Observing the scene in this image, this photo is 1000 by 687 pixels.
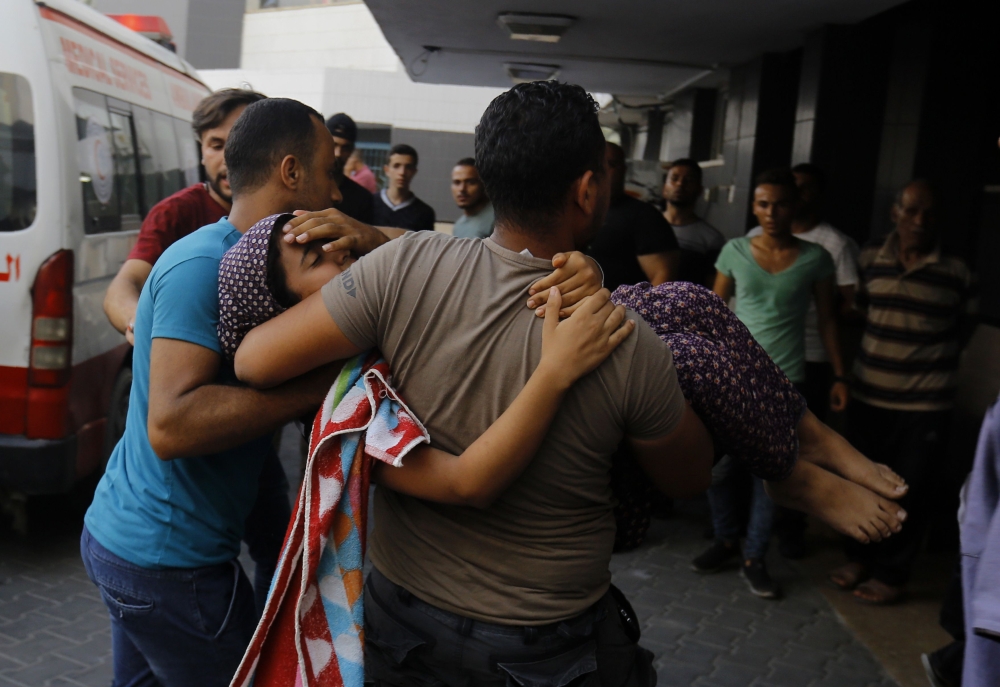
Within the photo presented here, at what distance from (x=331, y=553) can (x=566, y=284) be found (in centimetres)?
65

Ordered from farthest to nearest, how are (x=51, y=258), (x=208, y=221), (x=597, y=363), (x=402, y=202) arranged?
(x=402, y=202) < (x=51, y=258) < (x=208, y=221) < (x=597, y=363)

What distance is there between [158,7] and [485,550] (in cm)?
2652

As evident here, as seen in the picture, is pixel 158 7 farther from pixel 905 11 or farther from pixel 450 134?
pixel 905 11

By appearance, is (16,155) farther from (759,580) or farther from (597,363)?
(759,580)

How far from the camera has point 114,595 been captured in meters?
2.09

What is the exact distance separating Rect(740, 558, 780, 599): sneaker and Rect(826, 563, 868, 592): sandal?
375 millimetres

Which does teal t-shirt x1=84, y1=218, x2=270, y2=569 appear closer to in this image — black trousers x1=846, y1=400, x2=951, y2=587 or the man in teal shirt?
the man in teal shirt

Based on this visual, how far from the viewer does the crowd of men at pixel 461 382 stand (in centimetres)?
186

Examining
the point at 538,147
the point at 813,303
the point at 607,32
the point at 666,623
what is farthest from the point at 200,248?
the point at 607,32

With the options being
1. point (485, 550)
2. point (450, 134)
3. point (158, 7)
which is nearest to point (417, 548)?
point (485, 550)

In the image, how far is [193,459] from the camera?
2.07m

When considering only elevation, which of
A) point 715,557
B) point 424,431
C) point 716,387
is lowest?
point 715,557

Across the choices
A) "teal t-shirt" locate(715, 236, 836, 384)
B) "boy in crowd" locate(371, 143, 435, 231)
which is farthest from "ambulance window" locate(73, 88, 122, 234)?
"teal t-shirt" locate(715, 236, 836, 384)

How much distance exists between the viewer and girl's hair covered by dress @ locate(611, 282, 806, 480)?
70.0 inches
